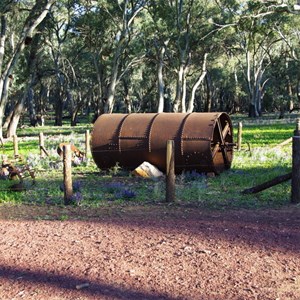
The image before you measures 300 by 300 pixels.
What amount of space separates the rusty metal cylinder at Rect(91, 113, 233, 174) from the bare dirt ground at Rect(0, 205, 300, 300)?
4277 millimetres

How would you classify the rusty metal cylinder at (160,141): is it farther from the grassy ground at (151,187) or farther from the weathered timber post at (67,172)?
the weathered timber post at (67,172)

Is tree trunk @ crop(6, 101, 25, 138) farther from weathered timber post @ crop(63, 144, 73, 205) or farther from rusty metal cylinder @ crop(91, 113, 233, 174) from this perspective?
weathered timber post @ crop(63, 144, 73, 205)

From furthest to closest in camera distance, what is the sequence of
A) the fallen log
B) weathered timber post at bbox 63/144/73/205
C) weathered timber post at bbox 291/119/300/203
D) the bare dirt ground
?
Result: weathered timber post at bbox 63/144/73/205
the fallen log
weathered timber post at bbox 291/119/300/203
the bare dirt ground

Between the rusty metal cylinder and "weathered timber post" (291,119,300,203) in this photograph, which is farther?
the rusty metal cylinder

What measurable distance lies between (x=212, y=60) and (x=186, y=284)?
150ft

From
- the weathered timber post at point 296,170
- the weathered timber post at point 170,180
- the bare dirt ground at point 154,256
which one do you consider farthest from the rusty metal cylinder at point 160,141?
the bare dirt ground at point 154,256

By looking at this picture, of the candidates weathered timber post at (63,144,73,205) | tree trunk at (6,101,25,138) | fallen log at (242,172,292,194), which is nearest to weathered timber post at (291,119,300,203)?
fallen log at (242,172,292,194)

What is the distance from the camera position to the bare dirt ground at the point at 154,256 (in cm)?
428

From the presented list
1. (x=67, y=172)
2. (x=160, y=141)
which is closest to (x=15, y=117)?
(x=160, y=141)

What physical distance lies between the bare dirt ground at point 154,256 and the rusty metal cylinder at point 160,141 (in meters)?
4.28

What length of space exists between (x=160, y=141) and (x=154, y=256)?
648 centimetres

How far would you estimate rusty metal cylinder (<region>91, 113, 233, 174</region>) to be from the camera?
36.8 ft

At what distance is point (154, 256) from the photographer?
5.03 meters

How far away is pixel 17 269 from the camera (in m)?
4.84
